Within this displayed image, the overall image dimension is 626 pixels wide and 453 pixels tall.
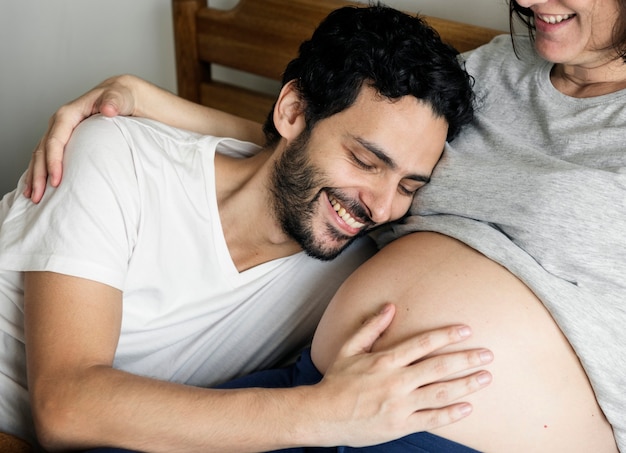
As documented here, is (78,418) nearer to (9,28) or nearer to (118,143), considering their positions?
(118,143)

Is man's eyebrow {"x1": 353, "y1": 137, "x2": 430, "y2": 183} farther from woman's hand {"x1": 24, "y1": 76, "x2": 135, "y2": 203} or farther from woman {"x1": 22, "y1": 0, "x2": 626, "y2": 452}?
woman's hand {"x1": 24, "y1": 76, "x2": 135, "y2": 203}

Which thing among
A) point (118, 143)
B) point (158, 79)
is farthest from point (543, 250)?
point (158, 79)

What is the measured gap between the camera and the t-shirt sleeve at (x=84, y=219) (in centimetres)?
123

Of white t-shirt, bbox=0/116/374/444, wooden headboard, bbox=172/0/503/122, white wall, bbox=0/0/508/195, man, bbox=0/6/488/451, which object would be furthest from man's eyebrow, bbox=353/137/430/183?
white wall, bbox=0/0/508/195

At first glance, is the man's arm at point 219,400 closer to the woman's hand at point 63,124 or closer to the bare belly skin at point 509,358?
the bare belly skin at point 509,358

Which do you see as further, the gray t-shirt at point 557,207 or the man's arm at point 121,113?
the man's arm at point 121,113

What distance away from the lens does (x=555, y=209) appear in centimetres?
119

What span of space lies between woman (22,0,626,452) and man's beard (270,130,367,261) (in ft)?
0.38

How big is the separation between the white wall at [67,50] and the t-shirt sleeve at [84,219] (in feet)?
3.82

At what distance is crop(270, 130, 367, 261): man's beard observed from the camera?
4.63ft

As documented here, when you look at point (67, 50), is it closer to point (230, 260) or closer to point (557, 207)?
point (230, 260)

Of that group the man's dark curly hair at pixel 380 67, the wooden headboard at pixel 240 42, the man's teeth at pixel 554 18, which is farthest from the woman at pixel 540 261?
the wooden headboard at pixel 240 42

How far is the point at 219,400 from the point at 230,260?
323 mm

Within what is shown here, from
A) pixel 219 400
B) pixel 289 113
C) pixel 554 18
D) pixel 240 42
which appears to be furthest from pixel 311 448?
pixel 240 42
